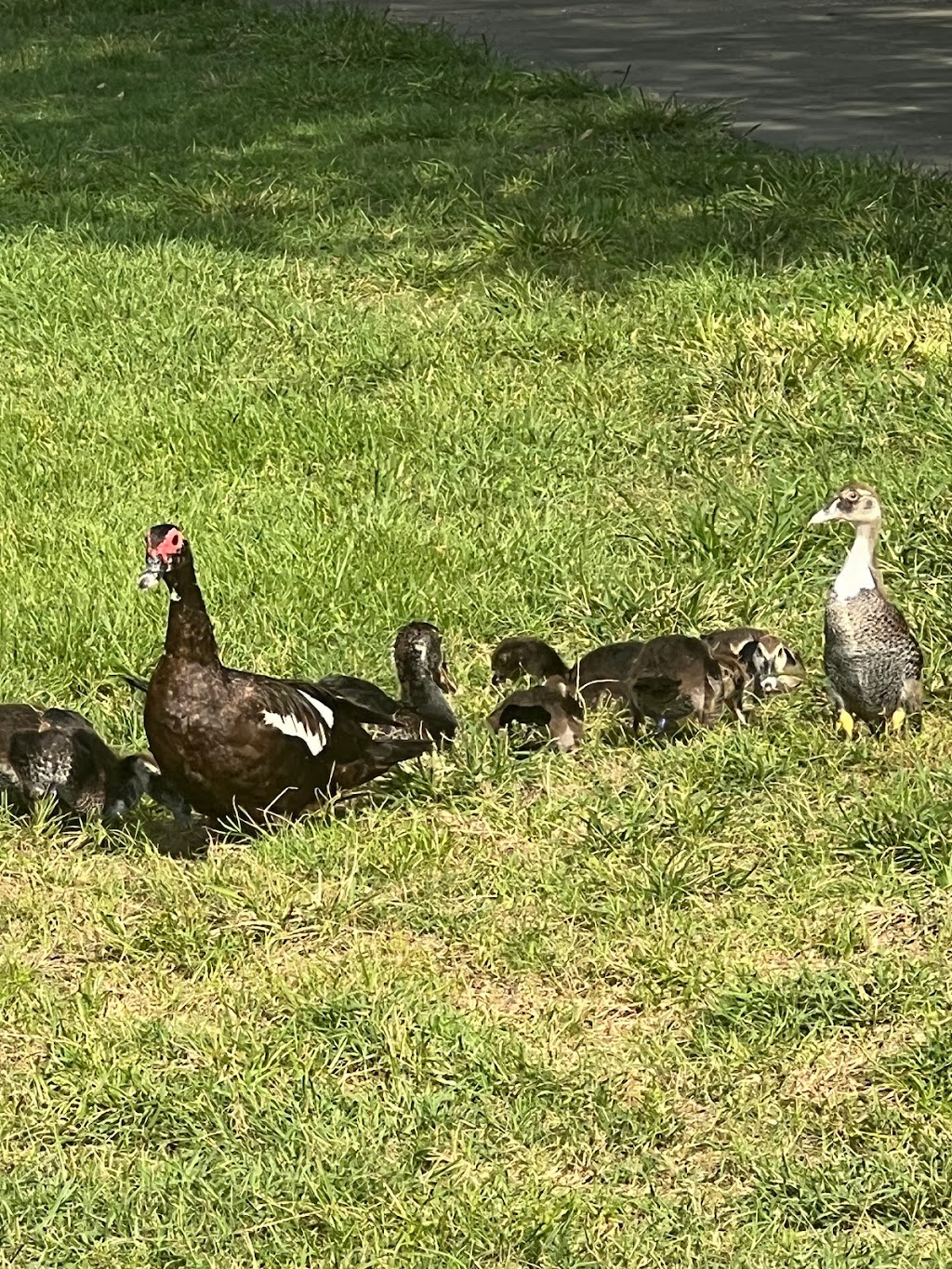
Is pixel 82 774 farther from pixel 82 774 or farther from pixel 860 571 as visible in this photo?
pixel 860 571

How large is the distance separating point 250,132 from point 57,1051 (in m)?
9.26

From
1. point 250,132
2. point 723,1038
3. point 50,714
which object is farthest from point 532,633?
point 250,132

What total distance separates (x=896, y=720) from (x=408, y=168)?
688 centimetres

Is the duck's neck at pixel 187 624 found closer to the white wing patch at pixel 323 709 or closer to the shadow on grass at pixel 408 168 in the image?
the white wing patch at pixel 323 709

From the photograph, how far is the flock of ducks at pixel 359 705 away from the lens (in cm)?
572

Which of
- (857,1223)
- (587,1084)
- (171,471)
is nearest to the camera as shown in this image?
(857,1223)

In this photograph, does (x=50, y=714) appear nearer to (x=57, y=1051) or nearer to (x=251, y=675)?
(x=251, y=675)

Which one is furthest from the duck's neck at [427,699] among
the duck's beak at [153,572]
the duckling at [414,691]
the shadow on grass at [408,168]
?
the shadow on grass at [408,168]

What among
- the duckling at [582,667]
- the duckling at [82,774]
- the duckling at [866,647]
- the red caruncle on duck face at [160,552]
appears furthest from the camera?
the duckling at [582,667]

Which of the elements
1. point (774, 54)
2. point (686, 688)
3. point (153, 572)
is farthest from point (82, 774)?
point (774, 54)

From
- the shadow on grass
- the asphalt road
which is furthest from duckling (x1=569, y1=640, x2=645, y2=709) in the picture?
the asphalt road

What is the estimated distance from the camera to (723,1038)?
16.0 ft

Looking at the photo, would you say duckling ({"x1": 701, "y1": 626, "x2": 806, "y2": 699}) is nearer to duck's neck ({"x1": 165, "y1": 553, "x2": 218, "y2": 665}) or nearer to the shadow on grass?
duck's neck ({"x1": 165, "y1": 553, "x2": 218, "y2": 665})

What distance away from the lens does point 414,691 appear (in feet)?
20.6
